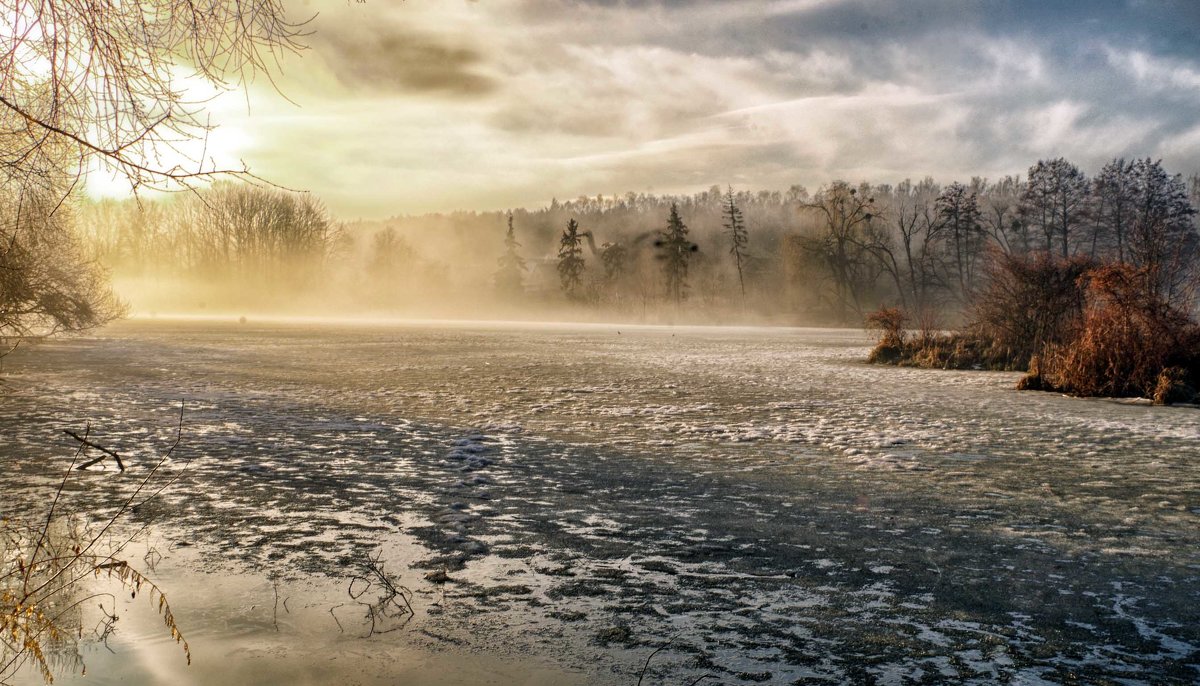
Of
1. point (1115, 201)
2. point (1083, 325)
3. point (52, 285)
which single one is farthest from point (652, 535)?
point (1115, 201)

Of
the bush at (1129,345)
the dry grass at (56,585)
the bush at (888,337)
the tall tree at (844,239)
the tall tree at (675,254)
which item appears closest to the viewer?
the dry grass at (56,585)

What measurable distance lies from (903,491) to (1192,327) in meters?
13.3

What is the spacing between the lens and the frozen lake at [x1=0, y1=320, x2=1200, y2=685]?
3.70 m

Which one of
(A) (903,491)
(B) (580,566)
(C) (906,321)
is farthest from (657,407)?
(C) (906,321)

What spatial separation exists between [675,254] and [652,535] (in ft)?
249

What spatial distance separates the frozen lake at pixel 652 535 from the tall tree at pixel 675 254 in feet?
223

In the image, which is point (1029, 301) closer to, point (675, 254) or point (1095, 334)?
point (1095, 334)

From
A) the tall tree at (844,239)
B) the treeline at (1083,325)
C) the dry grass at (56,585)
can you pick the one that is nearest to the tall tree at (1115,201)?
the tall tree at (844,239)

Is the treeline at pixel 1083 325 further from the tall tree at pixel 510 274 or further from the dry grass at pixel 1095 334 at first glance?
the tall tree at pixel 510 274

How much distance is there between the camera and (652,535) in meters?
5.71

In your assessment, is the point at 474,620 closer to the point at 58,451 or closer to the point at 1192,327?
the point at 58,451

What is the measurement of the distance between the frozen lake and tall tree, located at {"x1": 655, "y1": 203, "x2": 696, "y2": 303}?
67872 millimetres

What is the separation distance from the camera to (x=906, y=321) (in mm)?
26609

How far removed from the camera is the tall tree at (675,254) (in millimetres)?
80688
